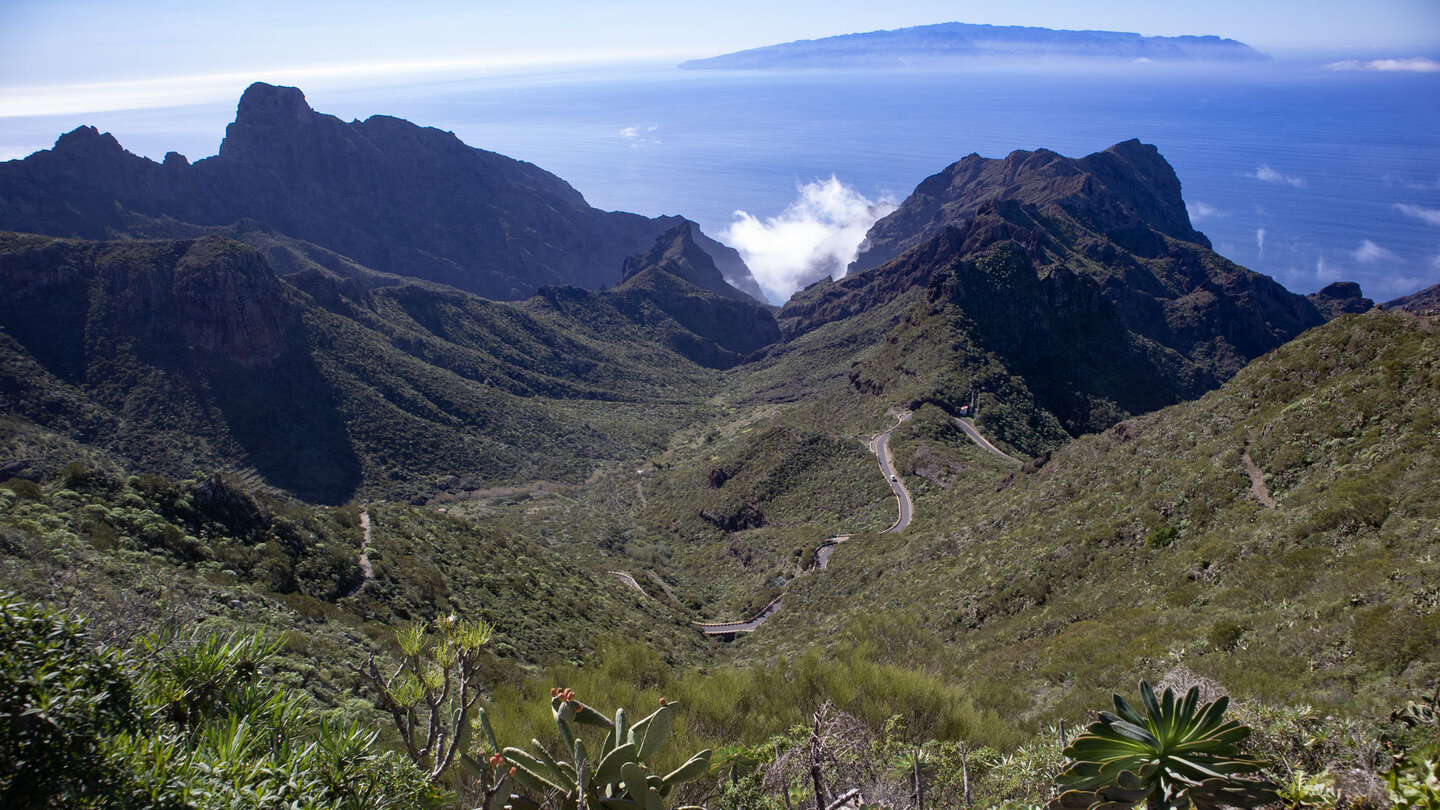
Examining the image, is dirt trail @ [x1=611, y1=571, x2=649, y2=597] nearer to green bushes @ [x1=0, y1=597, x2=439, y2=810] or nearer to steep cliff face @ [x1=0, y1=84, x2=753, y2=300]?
green bushes @ [x1=0, y1=597, x2=439, y2=810]

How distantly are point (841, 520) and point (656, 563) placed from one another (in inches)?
483

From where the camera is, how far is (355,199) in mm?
143625

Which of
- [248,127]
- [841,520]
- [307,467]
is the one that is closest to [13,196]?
[248,127]

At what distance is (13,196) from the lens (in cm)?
9112

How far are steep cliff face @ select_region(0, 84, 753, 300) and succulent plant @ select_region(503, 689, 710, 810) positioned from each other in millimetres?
127259

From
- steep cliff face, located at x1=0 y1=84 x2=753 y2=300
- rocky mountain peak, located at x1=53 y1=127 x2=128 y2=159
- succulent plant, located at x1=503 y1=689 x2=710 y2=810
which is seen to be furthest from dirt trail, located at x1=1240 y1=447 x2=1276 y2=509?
rocky mountain peak, located at x1=53 y1=127 x2=128 y2=159

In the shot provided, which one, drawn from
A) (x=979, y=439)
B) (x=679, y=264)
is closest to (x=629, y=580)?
(x=979, y=439)

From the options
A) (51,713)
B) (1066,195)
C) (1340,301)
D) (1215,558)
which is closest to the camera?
(51,713)

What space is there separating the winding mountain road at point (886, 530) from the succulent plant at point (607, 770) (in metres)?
27.7

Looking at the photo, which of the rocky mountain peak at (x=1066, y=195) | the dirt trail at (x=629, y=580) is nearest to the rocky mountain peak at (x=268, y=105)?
the rocky mountain peak at (x=1066, y=195)

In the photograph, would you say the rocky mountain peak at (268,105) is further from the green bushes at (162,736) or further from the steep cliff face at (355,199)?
the green bushes at (162,736)

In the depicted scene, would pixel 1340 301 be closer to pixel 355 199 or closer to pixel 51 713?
pixel 51 713

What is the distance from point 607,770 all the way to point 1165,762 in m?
3.16

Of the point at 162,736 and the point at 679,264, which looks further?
the point at 679,264
